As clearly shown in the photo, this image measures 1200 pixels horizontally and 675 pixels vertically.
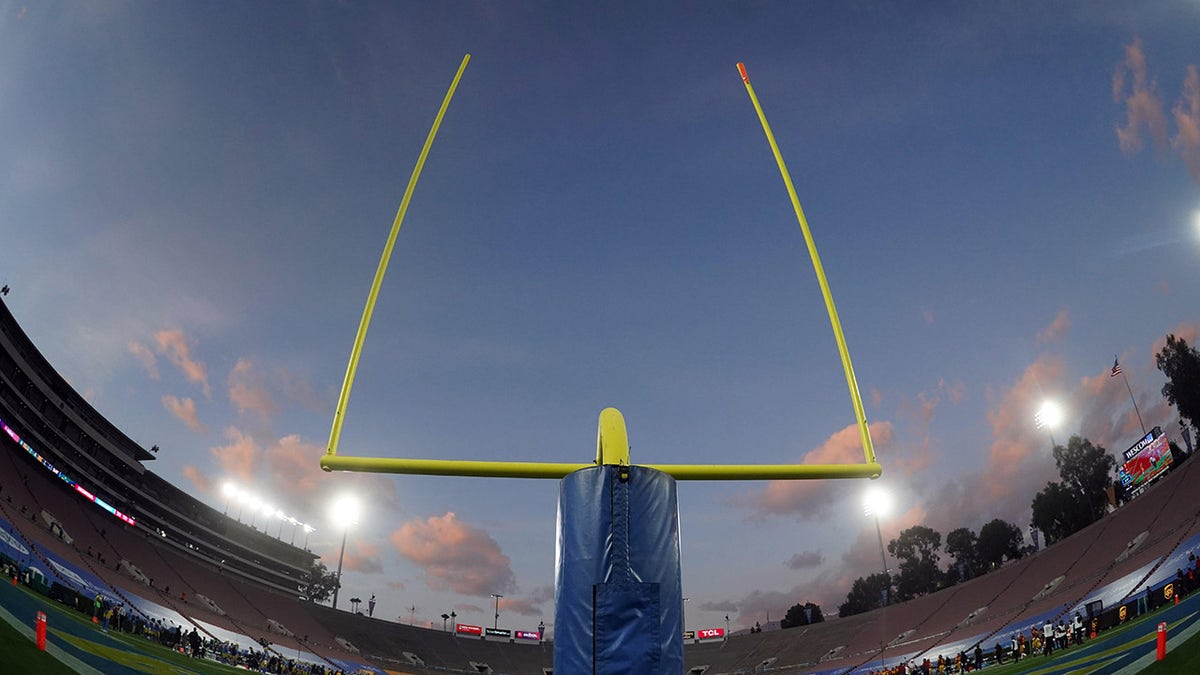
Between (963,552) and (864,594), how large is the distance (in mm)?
12153

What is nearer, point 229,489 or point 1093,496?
point 1093,496

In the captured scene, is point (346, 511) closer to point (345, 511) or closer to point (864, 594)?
point (345, 511)

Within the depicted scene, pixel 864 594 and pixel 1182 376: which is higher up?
pixel 1182 376

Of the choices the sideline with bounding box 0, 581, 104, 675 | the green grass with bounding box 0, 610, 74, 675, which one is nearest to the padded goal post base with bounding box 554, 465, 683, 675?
the green grass with bounding box 0, 610, 74, 675

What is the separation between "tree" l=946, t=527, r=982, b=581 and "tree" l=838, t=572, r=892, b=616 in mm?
7753

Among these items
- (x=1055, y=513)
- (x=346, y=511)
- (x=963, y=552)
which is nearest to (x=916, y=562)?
(x=963, y=552)

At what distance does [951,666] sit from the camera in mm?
23094

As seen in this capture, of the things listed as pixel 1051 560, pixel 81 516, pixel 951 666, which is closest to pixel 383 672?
pixel 81 516

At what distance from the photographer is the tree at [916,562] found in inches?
2414

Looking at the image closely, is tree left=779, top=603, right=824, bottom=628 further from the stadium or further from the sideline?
the sideline

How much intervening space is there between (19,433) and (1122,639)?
4067cm

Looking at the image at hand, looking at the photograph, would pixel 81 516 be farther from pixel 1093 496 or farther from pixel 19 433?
pixel 1093 496

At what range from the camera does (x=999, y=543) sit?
55.3 meters

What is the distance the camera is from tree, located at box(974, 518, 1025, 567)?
5481 centimetres
